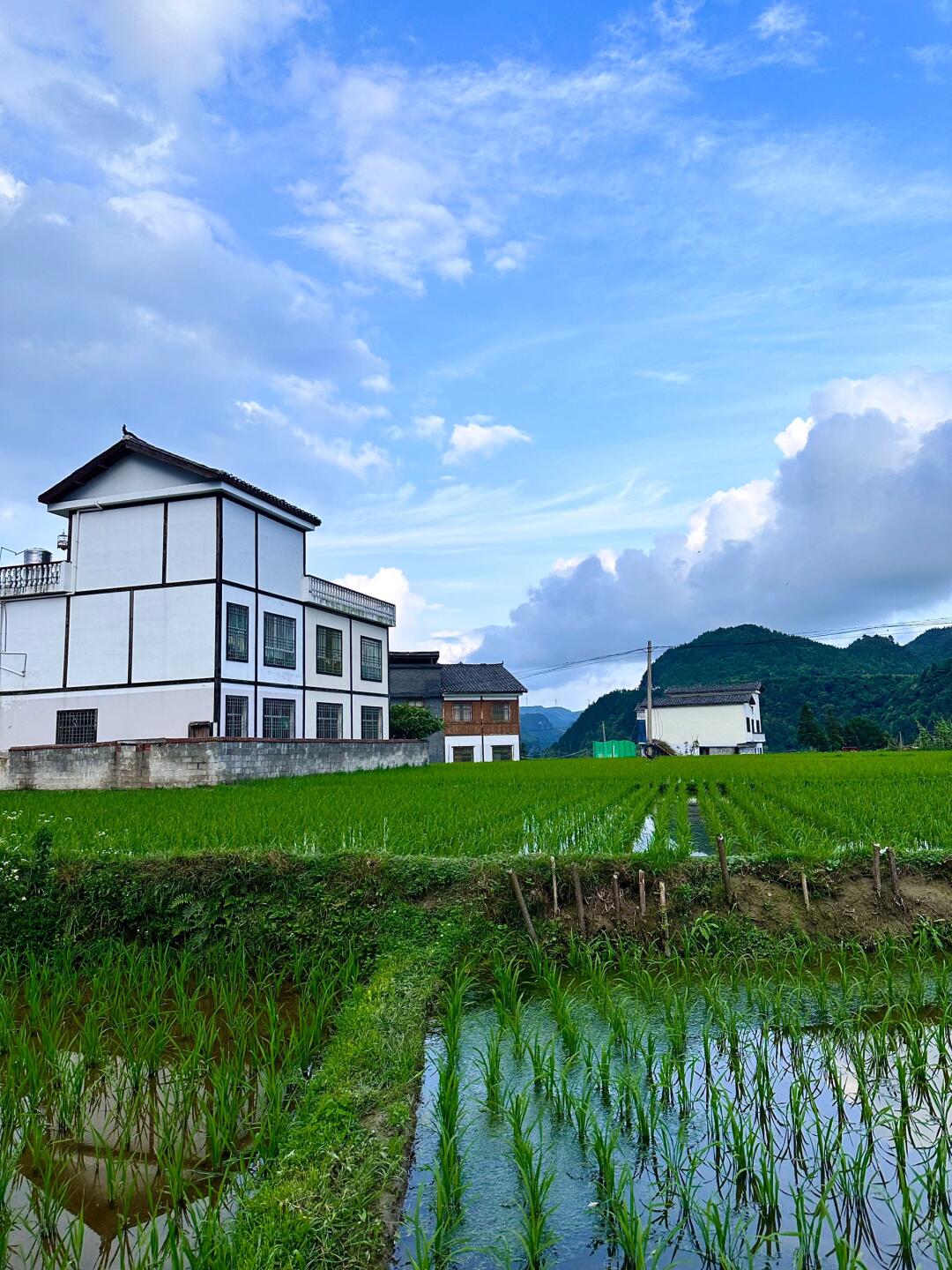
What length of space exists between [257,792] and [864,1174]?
13310 millimetres

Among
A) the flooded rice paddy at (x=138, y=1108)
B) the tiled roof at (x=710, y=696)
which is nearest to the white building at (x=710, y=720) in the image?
the tiled roof at (x=710, y=696)

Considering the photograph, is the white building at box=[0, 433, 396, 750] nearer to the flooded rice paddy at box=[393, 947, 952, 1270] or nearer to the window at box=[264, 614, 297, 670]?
the window at box=[264, 614, 297, 670]

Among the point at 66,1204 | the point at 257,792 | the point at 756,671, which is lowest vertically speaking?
the point at 66,1204

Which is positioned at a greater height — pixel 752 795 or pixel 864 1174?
pixel 752 795

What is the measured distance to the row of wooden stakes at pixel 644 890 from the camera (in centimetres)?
Answer: 678

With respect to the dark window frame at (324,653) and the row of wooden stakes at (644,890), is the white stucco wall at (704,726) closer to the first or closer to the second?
the dark window frame at (324,653)

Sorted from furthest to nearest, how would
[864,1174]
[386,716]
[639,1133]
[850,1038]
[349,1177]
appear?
[386,716], [850,1038], [639,1133], [864,1174], [349,1177]

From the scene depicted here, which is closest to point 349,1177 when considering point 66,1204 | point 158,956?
point 66,1204

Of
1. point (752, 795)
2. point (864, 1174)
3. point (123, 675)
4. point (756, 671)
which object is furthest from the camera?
point (756, 671)

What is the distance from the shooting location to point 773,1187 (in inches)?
130

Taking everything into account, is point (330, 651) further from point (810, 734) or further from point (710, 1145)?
point (810, 734)

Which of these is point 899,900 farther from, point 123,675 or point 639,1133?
point 123,675

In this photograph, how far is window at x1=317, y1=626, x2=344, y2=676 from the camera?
27.1 meters

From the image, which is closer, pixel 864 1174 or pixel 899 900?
pixel 864 1174
